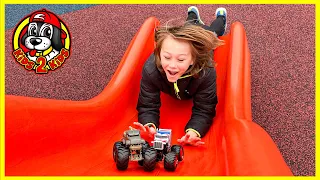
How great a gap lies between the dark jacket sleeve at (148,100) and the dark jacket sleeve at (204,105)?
0.40 feet

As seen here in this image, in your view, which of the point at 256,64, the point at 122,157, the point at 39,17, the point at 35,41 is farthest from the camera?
the point at 256,64

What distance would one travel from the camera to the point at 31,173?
109 cm

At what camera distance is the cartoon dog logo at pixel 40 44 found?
5.32ft

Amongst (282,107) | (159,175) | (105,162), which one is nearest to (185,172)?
(159,175)

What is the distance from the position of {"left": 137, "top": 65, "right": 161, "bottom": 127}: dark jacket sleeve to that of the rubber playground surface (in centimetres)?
15

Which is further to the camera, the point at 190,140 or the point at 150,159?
the point at 190,140

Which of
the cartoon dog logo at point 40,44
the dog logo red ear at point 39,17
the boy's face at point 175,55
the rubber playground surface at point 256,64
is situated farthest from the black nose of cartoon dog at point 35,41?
the boy's face at point 175,55

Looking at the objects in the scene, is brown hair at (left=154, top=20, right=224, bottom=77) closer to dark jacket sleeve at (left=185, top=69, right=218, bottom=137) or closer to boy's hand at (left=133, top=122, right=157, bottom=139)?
dark jacket sleeve at (left=185, top=69, right=218, bottom=137)

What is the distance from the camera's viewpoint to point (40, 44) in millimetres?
1636

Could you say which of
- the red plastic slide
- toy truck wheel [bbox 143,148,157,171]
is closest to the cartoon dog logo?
the red plastic slide

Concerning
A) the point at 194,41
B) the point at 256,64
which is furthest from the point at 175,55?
the point at 256,64

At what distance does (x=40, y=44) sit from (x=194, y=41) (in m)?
0.73

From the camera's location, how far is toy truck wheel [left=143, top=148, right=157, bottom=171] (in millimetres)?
1122

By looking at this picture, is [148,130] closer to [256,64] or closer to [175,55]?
[175,55]
